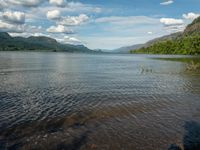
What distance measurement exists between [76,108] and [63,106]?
152 cm

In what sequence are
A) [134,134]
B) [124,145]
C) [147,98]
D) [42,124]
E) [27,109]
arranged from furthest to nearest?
[147,98]
[27,109]
[42,124]
[134,134]
[124,145]

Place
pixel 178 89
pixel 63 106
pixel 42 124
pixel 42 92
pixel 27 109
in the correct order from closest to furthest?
pixel 42 124, pixel 27 109, pixel 63 106, pixel 42 92, pixel 178 89

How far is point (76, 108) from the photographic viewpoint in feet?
80.8

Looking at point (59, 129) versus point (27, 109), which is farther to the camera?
point (27, 109)

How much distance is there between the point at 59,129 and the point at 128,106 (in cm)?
943

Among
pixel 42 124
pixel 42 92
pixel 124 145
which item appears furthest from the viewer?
pixel 42 92

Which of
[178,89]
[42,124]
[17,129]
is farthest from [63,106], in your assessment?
[178,89]

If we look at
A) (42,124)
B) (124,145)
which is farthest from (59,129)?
(124,145)

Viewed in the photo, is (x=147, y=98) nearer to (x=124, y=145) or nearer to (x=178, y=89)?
(x=178, y=89)

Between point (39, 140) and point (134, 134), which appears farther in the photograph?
point (134, 134)

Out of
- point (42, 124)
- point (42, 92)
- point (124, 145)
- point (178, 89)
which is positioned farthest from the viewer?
point (178, 89)

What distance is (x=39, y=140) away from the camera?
1631 centimetres

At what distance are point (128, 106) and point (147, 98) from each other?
4.95 metres

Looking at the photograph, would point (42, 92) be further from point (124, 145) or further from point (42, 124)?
point (124, 145)
